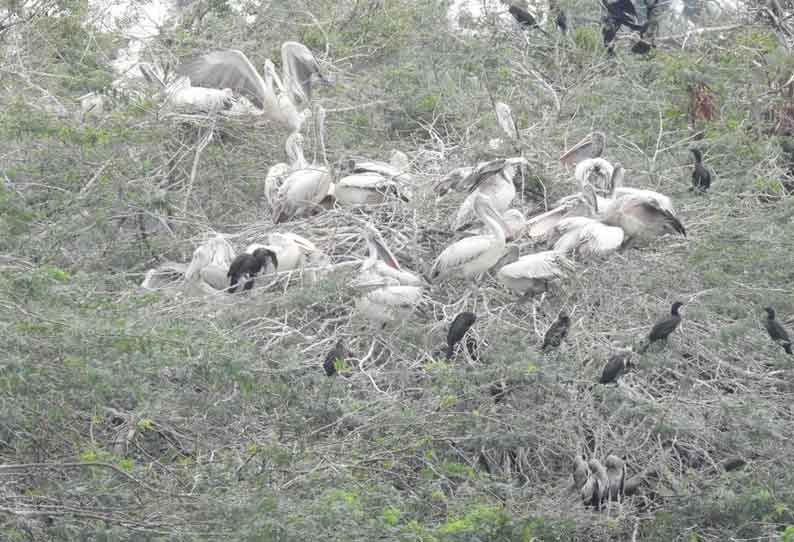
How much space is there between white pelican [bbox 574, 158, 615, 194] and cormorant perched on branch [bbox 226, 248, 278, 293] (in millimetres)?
2105

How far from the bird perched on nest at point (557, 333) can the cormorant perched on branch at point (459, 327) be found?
35 centimetres

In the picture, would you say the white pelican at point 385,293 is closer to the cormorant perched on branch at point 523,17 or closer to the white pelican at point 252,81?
the white pelican at point 252,81

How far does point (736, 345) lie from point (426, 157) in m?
2.72

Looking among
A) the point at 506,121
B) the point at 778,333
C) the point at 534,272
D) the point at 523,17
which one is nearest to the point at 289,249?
the point at 534,272

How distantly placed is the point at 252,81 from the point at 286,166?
88 cm

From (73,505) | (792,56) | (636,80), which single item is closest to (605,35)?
(636,80)

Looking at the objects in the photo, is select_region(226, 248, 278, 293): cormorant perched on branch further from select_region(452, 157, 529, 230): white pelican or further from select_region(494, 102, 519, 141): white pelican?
select_region(494, 102, 519, 141): white pelican

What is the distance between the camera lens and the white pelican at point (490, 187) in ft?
26.7

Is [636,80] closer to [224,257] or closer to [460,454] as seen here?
[224,257]

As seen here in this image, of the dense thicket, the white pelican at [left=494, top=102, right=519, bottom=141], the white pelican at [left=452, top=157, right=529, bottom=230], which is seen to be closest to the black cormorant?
the dense thicket

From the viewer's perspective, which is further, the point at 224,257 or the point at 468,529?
the point at 224,257

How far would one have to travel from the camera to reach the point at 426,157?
9344mm

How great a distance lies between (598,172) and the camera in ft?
29.4

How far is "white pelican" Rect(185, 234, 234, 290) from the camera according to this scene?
26.2 ft
